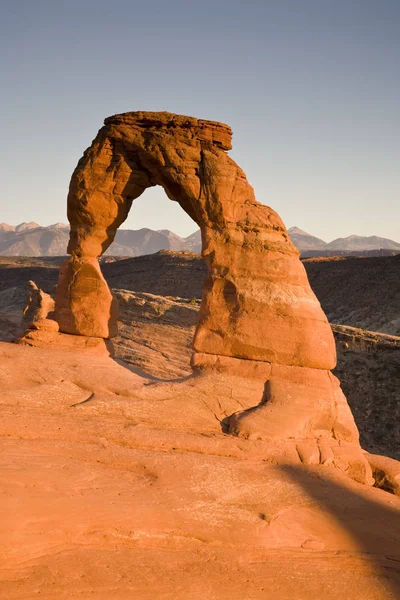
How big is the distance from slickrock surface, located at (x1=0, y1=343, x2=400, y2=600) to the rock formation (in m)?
0.51

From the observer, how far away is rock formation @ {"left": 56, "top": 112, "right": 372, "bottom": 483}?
985 centimetres

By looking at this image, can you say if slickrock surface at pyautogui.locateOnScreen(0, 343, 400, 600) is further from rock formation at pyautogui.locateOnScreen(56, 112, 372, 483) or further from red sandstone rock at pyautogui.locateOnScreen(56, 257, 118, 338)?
red sandstone rock at pyautogui.locateOnScreen(56, 257, 118, 338)

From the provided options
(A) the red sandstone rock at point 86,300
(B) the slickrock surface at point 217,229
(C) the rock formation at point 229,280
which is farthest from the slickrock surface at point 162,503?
(A) the red sandstone rock at point 86,300

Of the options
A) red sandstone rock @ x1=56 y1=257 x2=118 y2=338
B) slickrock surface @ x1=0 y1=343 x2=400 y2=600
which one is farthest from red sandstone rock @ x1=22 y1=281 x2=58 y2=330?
slickrock surface @ x1=0 y1=343 x2=400 y2=600

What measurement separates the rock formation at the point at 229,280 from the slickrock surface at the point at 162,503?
51cm

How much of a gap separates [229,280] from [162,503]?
14.3 feet

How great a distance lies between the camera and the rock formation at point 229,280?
985cm

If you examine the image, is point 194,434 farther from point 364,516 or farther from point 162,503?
point 364,516

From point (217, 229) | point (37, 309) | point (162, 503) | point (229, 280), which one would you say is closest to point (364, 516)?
point (162, 503)

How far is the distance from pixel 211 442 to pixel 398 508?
277 centimetres

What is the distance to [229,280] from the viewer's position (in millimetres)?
10453

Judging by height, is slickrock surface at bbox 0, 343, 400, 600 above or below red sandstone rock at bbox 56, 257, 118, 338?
below

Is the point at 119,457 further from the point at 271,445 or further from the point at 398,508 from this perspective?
the point at 398,508

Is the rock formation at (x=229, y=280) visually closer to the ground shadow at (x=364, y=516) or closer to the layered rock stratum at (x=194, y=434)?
the layered rock stratum at (x=194, y=434)
